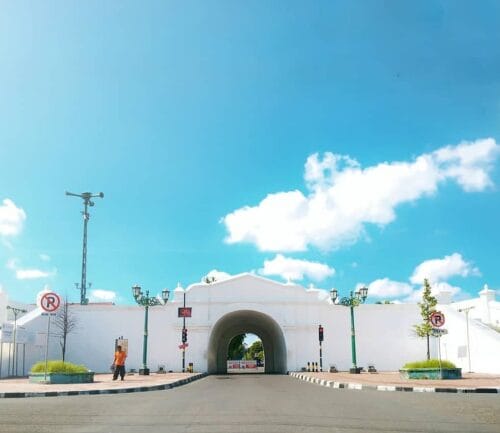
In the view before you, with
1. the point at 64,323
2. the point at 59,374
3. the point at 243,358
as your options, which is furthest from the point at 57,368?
the point at 243,358

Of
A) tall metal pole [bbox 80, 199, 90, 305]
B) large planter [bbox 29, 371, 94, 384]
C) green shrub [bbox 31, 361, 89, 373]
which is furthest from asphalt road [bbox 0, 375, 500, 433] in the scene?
tall metal pole [bbox 80, 199, 90, 305]

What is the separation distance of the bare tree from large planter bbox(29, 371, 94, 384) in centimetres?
1666

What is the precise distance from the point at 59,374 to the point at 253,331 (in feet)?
113

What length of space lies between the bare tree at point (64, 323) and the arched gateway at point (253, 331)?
29.0ft

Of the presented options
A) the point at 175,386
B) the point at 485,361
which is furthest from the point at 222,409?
the point at 485,361

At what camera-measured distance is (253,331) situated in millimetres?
55500

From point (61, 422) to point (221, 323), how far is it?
3437cm

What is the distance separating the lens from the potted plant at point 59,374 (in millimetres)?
21781

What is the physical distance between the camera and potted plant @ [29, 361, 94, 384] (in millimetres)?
21781

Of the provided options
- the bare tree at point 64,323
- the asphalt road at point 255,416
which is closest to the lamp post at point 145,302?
the bare tree at point 64,323

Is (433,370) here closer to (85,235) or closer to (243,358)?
(85,235)

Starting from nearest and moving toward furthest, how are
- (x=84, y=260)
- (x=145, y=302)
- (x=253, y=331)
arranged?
1. (x=145, y=302)
2. (x=84, y=260)
3. (x=253, y=331)

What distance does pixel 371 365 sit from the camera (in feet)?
131

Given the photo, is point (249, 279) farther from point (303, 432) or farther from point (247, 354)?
point (247, 354)
